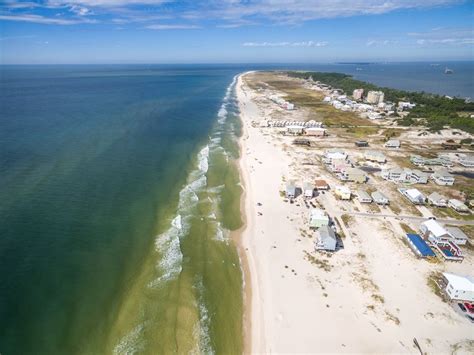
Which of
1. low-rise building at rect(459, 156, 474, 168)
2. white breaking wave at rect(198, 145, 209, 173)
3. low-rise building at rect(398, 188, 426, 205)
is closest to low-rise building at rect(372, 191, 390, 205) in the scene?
low-rise building at rect(398, 188, 426, 205)

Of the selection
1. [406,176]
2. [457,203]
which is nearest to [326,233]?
[457,203]

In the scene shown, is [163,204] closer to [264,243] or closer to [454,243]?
[264,243]

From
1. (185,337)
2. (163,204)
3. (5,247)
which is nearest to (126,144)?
(163,204)

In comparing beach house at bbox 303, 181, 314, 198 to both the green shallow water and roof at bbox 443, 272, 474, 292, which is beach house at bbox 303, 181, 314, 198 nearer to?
the green shallow water

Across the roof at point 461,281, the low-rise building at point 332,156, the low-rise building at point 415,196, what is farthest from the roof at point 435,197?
the roof at point 461,281

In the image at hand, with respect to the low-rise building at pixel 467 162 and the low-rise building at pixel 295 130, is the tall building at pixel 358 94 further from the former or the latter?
the low-rise building at pixel 467 162

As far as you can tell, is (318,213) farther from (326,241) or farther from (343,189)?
(343,189)

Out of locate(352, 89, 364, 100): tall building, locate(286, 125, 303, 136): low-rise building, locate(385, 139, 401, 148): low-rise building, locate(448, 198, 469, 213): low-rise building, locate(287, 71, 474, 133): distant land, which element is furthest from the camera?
locate(352, 89, 364, 100): tall building
